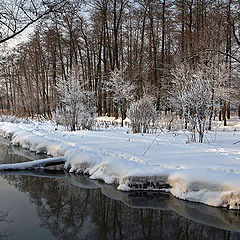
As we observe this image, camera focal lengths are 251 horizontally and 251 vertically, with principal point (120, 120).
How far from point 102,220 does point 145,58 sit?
20.1m

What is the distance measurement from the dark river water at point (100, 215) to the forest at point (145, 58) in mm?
4489

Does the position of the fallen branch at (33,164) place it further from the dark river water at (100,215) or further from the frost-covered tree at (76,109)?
the frost-covered tree at (76,109)

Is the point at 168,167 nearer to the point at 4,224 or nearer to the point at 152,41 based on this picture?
the point at 4,224

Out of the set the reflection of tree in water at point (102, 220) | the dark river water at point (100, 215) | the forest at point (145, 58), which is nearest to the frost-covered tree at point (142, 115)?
the forest at point (145, 58)

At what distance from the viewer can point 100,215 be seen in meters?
4.39

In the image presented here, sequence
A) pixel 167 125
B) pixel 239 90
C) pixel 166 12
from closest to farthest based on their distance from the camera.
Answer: pixel 167 125, pixel 239 90, pixel 166 12

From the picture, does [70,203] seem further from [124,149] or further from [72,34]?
[72,34]

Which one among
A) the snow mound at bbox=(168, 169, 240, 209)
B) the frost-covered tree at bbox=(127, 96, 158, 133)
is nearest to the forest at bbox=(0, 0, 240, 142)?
the frost-covered tree at bbox=(127, 96, 158, 133)

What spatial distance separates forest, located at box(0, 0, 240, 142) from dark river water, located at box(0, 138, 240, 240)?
4489 mm

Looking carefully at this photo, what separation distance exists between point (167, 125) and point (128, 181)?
7.95m

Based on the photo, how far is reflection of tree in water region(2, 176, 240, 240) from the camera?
370 cm

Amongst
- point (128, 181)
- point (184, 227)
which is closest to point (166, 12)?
point (128, 181)

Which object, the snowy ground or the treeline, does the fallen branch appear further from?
the treeline

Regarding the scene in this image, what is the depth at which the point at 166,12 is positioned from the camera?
19578 millimetres
